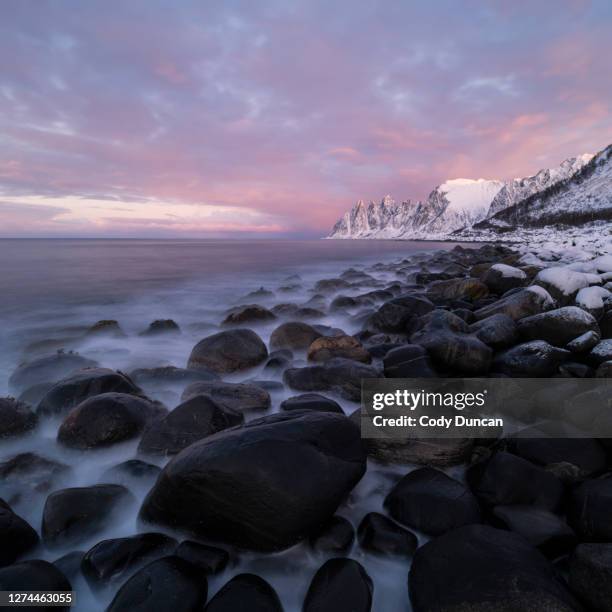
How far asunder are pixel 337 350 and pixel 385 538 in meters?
3.63

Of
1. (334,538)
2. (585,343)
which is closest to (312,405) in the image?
(334,538)

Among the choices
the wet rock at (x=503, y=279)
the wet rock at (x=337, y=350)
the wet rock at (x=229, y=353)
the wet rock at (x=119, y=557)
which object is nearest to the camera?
the wet rock at (x=119, y=557)

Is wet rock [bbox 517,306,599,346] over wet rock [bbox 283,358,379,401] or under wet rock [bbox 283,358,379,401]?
over

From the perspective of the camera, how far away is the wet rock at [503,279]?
32.7ft

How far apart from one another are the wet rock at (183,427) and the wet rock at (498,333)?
4.22 meters

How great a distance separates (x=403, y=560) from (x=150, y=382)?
4.42m

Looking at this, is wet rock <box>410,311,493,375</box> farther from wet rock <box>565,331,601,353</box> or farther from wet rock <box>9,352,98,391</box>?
wet rock <box>9,352,98,391</box>

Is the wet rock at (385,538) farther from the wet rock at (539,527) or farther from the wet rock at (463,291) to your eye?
the wet rock at (463,291)

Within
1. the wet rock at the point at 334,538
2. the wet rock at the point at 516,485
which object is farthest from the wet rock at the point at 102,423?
the wet rock at the point at 516,485

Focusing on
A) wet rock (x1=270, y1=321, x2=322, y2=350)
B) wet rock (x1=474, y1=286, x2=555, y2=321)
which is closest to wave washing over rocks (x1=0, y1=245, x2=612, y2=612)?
wet rock (x1=474, y1=286, x2=555, y2=321)

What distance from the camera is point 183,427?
3744 mm

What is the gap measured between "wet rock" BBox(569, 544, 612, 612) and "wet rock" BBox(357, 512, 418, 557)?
98 centimetres

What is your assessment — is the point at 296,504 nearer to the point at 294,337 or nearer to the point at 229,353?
the point at 229,353

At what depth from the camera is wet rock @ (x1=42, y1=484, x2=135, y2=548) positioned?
9.21 feet
